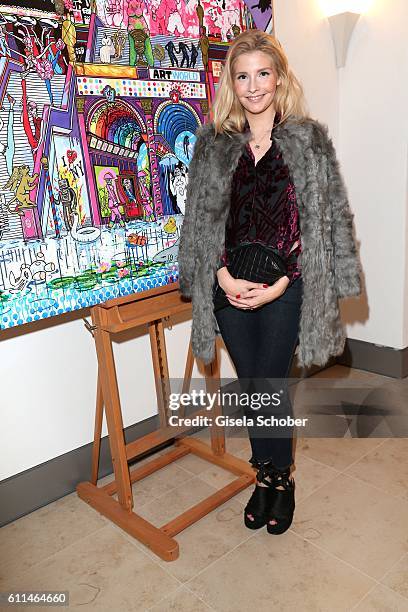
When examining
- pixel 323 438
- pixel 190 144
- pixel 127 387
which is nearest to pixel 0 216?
pixel 190 144

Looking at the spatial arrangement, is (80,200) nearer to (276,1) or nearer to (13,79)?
(13,79)

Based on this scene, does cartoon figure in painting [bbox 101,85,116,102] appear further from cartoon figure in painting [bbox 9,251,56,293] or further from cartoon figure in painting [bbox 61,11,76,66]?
cartoon figure in painting [bbox 9,251,56,293]

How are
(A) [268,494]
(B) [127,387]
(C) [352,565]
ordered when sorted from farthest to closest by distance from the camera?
(B) [127,387] < (A) [268,494] < (C) [352,565]

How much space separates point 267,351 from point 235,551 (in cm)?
69

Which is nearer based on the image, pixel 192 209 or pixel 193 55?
pixel 192 209

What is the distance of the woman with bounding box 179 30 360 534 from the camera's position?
5.78 ft

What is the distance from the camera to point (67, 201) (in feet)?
5.90

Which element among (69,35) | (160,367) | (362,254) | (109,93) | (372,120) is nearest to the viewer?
(69,35)

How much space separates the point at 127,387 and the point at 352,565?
113 cm

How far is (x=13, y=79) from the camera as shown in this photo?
166 centimetres

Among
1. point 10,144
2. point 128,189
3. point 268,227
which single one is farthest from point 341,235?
point 10,144

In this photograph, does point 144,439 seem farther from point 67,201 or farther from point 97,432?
point 67,201

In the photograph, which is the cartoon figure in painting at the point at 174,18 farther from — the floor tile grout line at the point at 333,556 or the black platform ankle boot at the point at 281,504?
the floor tile grout line at the point at 333,556

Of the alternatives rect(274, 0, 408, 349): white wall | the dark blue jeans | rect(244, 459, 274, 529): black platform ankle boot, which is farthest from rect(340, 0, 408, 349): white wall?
rect(244, 459, 274, 529): black platform ankle boot
